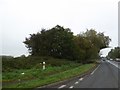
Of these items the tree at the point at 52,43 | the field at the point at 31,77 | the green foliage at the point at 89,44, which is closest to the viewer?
the field at the point at 31,77

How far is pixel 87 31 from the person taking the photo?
97.2m

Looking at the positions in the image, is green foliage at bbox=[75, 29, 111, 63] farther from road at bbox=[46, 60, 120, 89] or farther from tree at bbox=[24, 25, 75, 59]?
road at bbox=[46, 60, 120, 89]

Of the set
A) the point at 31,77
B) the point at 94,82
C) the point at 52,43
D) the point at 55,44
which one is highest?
the point at 52,43

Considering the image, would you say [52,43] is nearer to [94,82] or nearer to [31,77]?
[31,77]

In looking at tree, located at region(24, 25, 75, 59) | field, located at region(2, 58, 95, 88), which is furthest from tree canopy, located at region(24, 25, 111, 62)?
field, located at region(2, 58, 95, 88)

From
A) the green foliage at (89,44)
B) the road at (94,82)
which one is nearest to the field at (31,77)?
the road at (94,82)

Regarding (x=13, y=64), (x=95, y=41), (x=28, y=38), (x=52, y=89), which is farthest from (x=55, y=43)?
(x=52, y=89)

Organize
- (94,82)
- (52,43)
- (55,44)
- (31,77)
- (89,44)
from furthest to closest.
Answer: (89,44), (52,43), (55,44), (31,77), (94,82)

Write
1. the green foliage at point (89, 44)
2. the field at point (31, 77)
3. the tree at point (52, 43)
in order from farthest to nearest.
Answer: the green foliage at point (89, 44)
the tree at point (52, 43)
the field at point (31, 77)

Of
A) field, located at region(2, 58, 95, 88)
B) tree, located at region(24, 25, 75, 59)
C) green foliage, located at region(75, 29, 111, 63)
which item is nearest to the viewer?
field, located at region(2, 58, 95, 88)

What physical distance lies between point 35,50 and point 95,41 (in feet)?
80.8

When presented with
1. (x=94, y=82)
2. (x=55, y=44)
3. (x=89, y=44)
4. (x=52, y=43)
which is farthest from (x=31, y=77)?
(x=89, y=44)

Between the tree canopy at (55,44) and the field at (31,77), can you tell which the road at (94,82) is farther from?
the tree canopy at (55,44)

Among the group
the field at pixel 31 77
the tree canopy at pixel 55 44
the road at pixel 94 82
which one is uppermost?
the tree canopy at pixel 55 44
